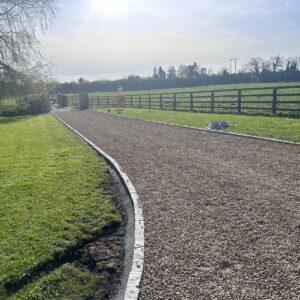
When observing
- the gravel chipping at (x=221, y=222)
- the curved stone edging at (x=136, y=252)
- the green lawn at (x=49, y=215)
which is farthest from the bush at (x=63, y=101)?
the curved stone edging at (x=136, y=252)

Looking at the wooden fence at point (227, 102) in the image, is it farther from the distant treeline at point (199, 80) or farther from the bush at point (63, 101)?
the distant treeline at point (199, 80)

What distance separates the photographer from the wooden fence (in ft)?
50.6

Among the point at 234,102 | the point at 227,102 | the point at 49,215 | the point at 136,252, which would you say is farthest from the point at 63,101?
the point at 136,252

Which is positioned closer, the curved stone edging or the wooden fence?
the curved stone edging

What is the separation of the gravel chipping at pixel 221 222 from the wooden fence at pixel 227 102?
6.37 m

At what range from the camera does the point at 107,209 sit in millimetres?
4840

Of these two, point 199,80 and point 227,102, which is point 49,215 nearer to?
point 227,102

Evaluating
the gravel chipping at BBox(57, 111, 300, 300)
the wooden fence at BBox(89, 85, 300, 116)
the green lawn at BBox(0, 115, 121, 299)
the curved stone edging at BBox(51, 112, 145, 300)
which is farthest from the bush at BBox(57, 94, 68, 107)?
the curved stone edging at BBox(51, 112, 145, 300)

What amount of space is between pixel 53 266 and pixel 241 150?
6117 mm

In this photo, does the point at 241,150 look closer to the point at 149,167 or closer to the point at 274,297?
the point at 149,167

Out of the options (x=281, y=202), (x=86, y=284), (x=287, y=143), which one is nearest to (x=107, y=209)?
(x=86, y=284)

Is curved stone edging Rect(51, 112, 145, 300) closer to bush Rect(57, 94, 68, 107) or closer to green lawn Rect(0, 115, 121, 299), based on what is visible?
green lawn Rect(0, 115, 121, 299)

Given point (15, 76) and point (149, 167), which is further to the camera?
point (15, 76)

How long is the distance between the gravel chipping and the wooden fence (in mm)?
6371
